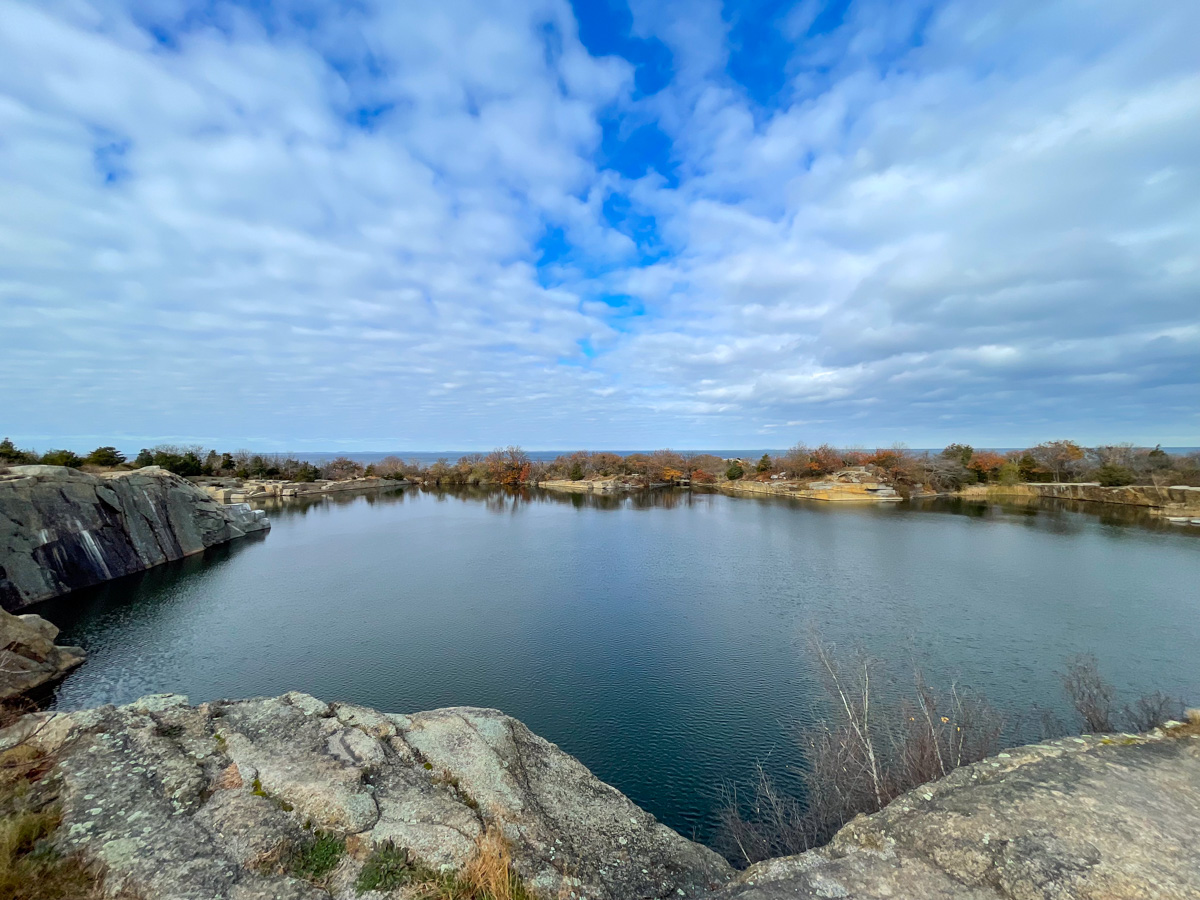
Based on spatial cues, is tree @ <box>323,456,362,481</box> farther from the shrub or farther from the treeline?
the shrub

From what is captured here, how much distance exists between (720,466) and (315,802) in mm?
81946

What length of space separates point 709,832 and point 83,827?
810cm

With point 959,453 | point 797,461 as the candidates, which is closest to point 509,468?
point 797,461

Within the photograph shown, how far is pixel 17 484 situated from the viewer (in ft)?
63.5

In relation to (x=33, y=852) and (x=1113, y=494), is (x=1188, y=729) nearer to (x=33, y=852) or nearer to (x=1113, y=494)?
(x=33, y=852)

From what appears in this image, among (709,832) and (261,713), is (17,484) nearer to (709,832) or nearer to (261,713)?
(261,713)

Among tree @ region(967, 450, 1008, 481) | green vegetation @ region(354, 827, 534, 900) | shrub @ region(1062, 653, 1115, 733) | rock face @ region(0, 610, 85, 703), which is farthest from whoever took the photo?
tree @ region(967, 450, 1008, 481)

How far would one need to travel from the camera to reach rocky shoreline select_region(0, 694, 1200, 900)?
427cm

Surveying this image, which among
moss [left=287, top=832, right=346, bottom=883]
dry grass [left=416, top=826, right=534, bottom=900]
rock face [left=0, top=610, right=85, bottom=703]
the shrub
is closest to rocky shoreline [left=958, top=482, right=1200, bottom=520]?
the shrub

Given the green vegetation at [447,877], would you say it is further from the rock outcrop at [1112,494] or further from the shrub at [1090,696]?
the rock outcrop at [1112,494]

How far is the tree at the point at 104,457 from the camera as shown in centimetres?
A: 3850

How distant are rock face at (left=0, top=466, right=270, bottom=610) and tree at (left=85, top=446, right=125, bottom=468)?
14478 millimetres

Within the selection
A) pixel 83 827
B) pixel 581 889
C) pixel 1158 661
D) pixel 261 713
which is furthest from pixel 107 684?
pixel 1158 661

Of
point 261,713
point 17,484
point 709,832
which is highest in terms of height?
point 17,484
